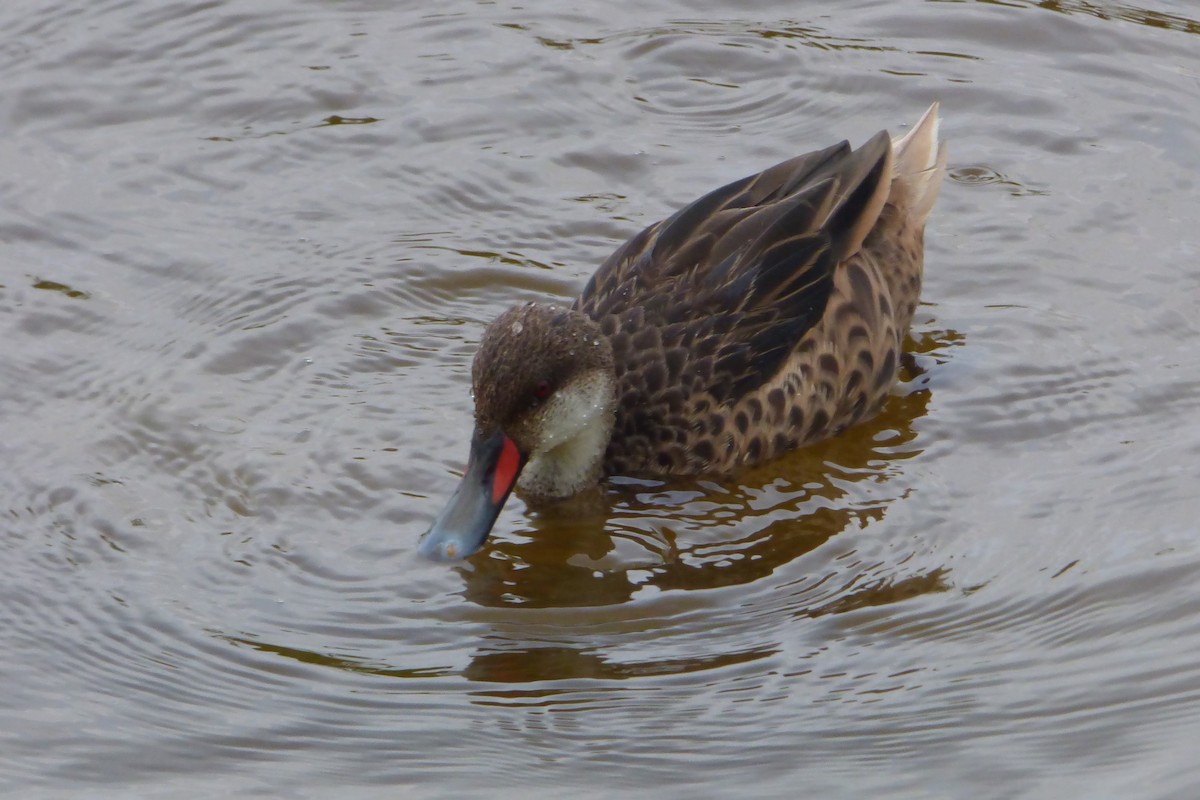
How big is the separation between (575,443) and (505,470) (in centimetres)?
45

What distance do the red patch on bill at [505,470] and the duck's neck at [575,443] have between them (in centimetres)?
14

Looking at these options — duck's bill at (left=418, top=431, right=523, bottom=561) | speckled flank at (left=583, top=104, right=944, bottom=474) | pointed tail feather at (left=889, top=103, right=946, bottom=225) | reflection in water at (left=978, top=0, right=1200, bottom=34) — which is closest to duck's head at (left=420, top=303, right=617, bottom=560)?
duck's bill at (left=418, top=431, right=523, bottom=561)

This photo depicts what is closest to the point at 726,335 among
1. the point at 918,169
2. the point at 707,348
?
the point at 707,348

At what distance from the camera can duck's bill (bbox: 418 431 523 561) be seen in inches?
265

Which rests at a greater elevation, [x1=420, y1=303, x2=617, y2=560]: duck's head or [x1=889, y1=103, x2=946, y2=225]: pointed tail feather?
[x1=889, y1=103, x2=946, y2=225]: pointed tail feather

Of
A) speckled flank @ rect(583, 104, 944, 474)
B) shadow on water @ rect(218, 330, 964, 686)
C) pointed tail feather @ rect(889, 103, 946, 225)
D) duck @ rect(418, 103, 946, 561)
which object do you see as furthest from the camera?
pointed tail feather @ rect(889, 103, 946, 225)

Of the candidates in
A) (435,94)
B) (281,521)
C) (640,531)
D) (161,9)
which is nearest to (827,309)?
(640,531)

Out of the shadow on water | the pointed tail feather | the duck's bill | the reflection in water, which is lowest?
the shadow on water

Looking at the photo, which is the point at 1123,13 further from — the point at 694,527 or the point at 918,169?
the point at 694,527

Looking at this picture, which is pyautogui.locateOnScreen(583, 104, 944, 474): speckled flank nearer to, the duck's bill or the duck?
the duck

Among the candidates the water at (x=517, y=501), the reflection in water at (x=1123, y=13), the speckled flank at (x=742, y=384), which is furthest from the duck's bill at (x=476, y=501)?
the reflection in water at (x=1123, y=13)

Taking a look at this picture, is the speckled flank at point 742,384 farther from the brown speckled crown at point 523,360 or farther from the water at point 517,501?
the brown speckled crown at point 523,360

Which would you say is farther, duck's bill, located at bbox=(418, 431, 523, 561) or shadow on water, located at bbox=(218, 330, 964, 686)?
duck's bill, located at bbox=(418, 431, 523, 561)

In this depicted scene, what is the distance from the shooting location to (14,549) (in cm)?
669
